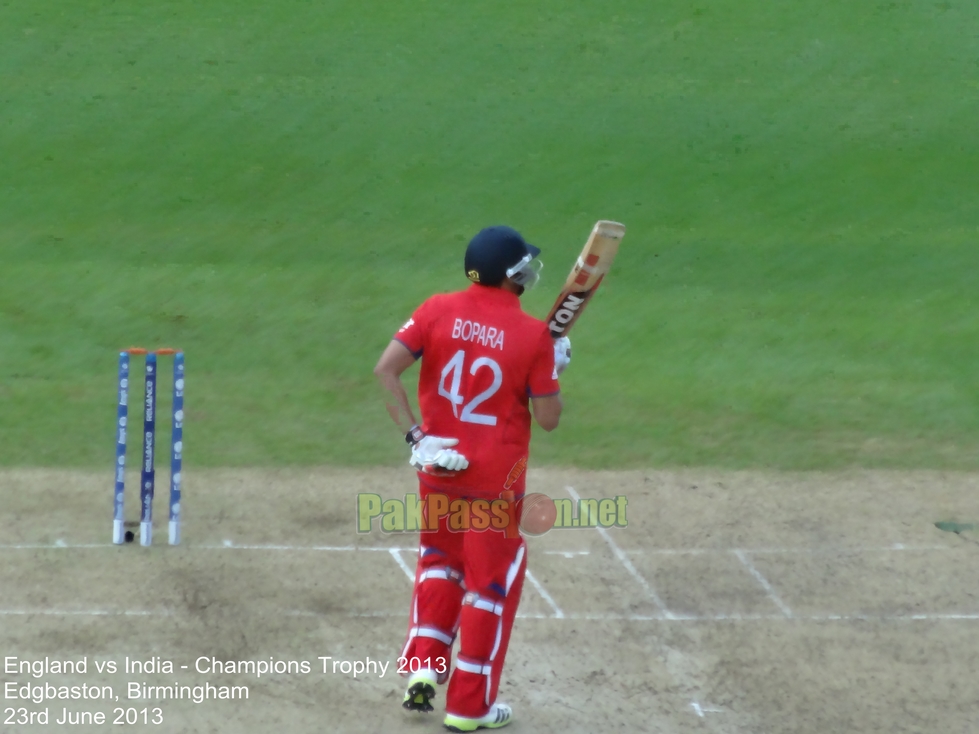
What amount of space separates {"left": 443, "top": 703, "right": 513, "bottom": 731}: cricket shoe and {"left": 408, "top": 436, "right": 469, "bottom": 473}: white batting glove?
113 cm

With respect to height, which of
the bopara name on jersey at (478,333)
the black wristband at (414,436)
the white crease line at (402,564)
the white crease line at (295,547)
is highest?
the bopara name on jersey at (478,333)

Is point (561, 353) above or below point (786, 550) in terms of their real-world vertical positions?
above

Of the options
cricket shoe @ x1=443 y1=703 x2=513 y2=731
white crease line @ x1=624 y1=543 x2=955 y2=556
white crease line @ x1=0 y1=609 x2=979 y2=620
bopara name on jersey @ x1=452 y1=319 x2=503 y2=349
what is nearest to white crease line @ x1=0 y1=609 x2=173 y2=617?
white crease line @ x1=0 y1=609 x2=979 y2=620

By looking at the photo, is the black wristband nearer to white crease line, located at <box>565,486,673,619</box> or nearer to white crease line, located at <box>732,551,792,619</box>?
white crease line, located at <box>565,486,673,619</box>

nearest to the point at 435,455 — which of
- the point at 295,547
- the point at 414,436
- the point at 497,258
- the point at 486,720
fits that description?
the point at 414,436

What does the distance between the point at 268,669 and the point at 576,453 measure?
13.5 feet

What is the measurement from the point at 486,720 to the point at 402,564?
2172mm

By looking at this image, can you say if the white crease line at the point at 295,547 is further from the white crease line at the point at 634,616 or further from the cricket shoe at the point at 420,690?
the cricket shoe at the point at 420,690

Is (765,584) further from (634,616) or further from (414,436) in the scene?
(414,436)

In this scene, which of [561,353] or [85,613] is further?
[85,613]

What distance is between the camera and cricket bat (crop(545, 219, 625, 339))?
5.43 metres

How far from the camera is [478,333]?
524 centimetres

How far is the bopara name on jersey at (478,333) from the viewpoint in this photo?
17.1 feet

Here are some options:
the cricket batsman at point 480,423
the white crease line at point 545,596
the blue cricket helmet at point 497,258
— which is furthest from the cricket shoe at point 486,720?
the blue cricket helmet at point 497,258
